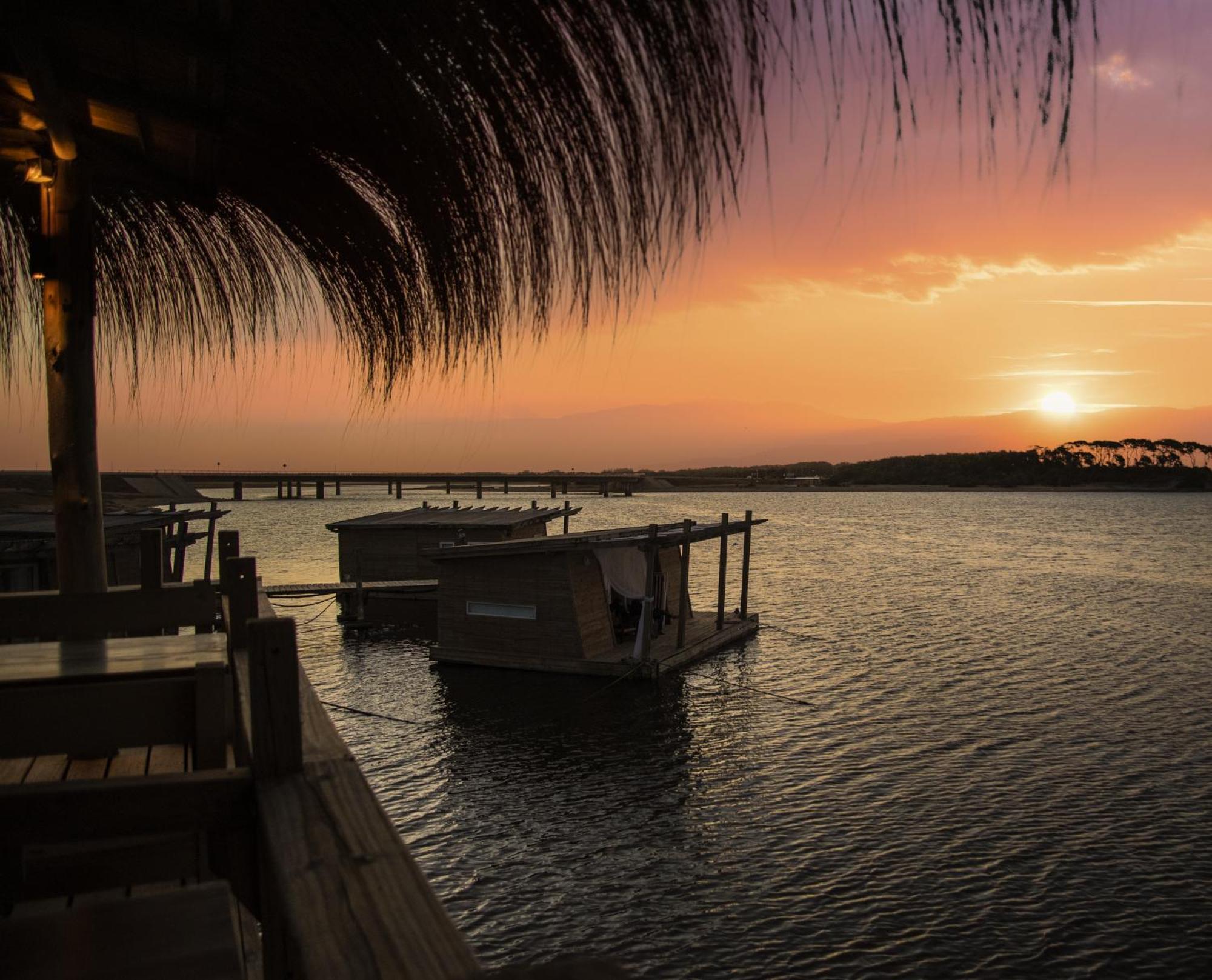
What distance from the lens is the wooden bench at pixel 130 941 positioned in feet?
5.74

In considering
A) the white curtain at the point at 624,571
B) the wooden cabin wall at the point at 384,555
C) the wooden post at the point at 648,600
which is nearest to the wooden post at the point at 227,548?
the wooden post at the point at 648,600

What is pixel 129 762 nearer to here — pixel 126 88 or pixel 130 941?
pixel 130 941

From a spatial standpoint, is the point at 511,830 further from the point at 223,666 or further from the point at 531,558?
the point at 223,666

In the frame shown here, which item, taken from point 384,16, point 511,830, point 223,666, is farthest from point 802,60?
point 511,830

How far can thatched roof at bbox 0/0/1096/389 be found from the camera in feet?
4.71

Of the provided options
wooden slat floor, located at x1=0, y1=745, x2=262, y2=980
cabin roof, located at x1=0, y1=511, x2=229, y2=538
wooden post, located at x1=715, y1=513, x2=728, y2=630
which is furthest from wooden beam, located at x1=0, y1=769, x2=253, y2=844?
wooden post, located at x1=715, y1=513, x2=728, y2=630

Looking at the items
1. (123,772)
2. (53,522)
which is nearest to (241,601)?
(123,772)

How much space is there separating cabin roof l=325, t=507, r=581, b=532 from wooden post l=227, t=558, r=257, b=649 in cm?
2624

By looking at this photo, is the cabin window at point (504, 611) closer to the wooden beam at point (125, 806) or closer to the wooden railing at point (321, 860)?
the wooden railing at point (321, 860)

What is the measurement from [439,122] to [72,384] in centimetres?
294

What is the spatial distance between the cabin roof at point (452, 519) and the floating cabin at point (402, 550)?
0.09ft

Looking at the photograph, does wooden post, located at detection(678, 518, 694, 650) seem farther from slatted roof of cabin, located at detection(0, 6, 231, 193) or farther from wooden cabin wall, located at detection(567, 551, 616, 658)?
slatted roof of cabin, located at detection(0, 6, 231, 193)

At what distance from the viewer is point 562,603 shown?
2016 centimetres

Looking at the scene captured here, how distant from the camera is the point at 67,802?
159cm
